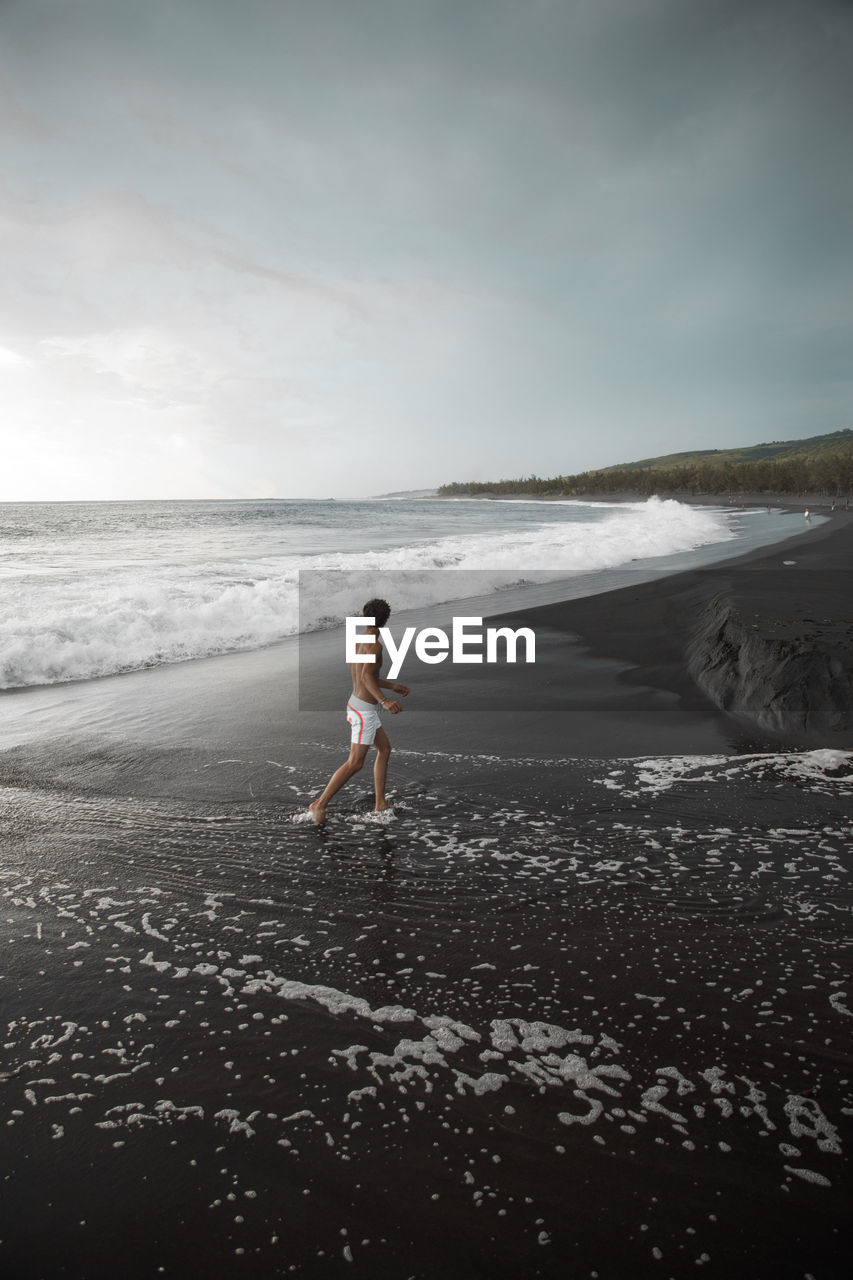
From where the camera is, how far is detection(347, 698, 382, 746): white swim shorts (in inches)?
226

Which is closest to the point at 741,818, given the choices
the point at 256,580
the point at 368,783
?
the point at 368,783

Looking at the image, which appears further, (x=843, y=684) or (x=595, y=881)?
(x=843, y=684)

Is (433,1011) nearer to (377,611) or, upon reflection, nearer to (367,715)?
(367,715)

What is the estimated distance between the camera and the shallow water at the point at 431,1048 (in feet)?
7.47

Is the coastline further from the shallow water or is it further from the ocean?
Result: the shallow water

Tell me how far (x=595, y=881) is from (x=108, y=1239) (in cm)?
328

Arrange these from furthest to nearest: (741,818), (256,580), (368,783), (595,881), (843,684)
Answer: (256,580)
(843,684)
(368,783)
(741,818)
(595,881)

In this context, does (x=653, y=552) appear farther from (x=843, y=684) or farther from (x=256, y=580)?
(x=843, y=684)

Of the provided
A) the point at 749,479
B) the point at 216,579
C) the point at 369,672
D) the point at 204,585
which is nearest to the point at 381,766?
the point at 369,672

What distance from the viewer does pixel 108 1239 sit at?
227 centimetres

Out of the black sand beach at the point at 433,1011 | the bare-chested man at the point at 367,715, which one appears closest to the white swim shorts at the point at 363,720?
the bare-chested man at the point at 367,715

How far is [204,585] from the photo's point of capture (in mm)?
17469

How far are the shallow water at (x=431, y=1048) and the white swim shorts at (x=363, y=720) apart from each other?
830 millimetres

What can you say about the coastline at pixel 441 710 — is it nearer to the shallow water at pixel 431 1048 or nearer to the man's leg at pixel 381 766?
the man's leg at pixel 381 766
